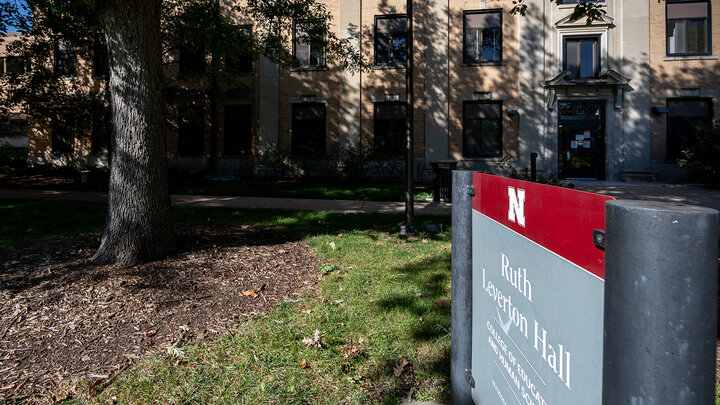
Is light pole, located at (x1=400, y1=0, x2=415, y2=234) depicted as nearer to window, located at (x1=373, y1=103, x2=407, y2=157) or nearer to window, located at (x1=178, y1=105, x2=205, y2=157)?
window, located at (x1=373, y1=103, x2=407, y2=157)

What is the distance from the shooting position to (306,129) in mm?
19672

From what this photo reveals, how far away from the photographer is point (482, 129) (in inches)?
730

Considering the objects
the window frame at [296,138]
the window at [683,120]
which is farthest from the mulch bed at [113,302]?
the window at [683,120]

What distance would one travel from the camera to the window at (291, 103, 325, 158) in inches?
768

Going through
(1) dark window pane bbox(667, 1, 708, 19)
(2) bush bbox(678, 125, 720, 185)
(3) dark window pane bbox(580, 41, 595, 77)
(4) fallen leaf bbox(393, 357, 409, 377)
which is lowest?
(4) fallen leaf bbox(393, 357, 409, 377)

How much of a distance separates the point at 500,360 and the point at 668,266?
1.03 metres

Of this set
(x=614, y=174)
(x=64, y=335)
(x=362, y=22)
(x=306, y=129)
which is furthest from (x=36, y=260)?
(x=614, y=174)

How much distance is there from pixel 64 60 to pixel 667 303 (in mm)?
27518

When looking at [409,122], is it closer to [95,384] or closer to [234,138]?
[95,384]

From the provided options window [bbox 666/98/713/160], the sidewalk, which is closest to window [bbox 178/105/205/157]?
the sidewalk

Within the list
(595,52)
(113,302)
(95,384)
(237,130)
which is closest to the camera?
(95,384)

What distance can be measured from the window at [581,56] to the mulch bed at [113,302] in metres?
17.5

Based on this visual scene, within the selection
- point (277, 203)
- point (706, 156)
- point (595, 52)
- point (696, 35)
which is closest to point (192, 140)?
point (277, 203)

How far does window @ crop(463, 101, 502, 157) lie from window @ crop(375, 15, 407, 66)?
3937 mm
